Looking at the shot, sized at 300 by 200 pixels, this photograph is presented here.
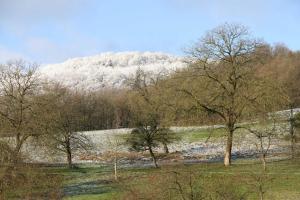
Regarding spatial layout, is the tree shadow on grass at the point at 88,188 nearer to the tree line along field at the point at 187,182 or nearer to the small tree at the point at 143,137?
the tree line along field at the point at 187,182

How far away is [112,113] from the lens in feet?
354

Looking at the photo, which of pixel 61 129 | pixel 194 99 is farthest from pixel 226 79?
pixel 61 129

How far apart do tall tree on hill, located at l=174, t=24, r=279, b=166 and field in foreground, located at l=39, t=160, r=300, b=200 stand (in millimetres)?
4235

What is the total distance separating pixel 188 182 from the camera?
1609 centimetres

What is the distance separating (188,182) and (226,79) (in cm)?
2664

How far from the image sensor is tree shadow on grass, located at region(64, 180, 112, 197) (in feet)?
103

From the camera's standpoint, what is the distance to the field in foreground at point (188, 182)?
16375 mm

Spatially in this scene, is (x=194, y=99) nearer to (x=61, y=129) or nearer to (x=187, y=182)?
(x=61, y=129)

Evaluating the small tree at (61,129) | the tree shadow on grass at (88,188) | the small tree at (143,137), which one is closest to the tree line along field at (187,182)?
the tree shadow on grass at (88,188)

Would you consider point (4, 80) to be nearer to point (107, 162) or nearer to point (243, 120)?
point (107, 162)

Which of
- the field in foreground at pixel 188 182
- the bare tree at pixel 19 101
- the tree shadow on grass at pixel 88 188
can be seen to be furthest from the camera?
the bare tree at pixel 19 101

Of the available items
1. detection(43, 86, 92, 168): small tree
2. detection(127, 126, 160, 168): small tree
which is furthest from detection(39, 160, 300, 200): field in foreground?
Answer: detection(127, 126, 160, 168): small tree

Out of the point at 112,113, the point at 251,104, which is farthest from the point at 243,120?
the point at 112,113

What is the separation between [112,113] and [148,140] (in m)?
64.1
